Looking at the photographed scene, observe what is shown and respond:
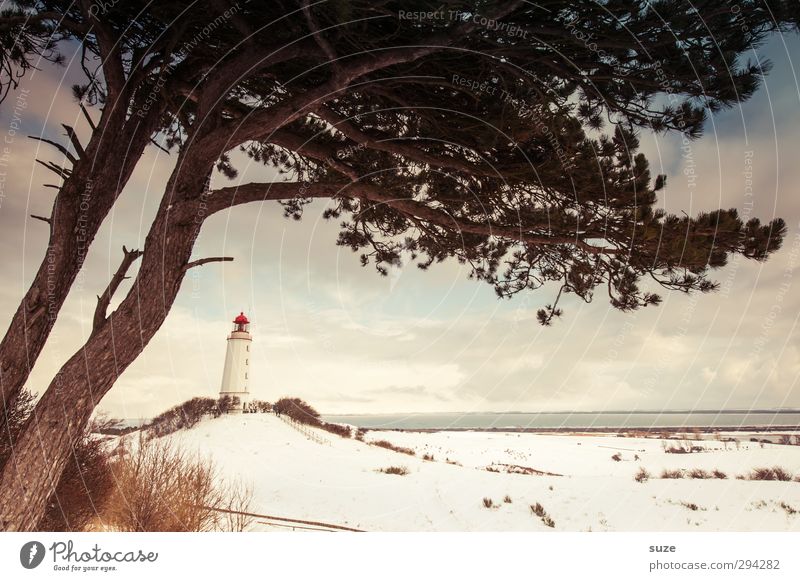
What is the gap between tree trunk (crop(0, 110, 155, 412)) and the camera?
4027mm

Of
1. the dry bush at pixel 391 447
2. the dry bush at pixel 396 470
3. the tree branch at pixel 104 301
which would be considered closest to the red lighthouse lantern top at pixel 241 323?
the dry bush at pixel 396 470

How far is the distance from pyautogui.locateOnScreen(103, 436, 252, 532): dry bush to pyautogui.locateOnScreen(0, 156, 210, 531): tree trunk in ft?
3.72

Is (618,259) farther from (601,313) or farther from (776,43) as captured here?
(776,43)

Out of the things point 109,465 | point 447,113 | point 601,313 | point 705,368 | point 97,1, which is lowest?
point 109,465

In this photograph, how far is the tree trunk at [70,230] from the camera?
4027 mm

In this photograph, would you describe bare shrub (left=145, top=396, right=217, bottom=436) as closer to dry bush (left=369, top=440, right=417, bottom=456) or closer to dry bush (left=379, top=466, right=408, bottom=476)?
dry bush (left=379, top=466, right=408, bottom=476)

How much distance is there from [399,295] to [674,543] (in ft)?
15.8

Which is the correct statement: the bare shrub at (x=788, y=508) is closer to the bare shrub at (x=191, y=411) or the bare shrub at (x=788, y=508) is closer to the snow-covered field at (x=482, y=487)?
the snow-covered field at (x=482, y=487)

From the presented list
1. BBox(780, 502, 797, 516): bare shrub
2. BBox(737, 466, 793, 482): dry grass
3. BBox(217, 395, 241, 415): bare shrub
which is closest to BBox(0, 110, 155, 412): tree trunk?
BBox(217, 395, 241, 415): bare shrub

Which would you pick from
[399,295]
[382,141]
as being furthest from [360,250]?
[382,141]

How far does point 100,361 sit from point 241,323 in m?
6.12

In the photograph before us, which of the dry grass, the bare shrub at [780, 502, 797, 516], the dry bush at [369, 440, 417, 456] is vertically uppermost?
the dry grass

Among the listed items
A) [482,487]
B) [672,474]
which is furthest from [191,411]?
[672,474]

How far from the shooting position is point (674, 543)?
4.57m
